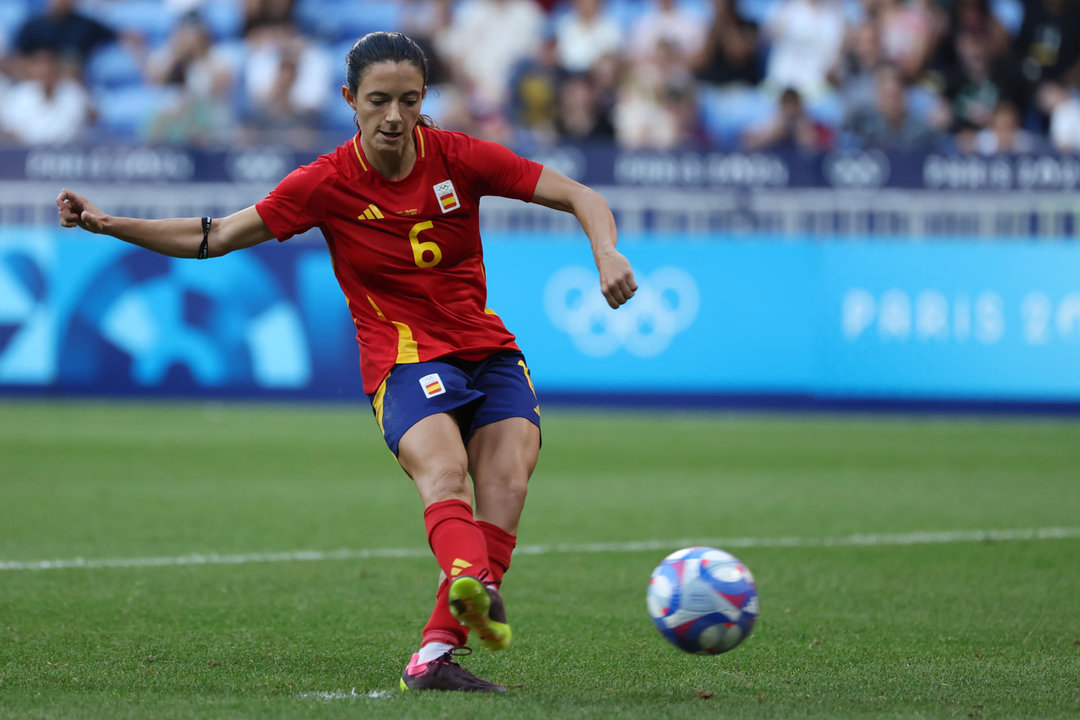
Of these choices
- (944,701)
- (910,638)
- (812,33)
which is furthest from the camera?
(812,33)

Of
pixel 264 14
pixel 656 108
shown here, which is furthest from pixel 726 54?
pixel 264 14

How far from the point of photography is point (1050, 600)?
631 cm

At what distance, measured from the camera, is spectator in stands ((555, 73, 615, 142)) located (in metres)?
16.6

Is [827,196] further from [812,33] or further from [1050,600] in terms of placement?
[1050,600]

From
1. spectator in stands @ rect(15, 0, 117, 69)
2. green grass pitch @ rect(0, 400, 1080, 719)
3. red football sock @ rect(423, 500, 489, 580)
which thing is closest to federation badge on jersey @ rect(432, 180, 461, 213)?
red football sock @ rect(423, 500, 489, 580)

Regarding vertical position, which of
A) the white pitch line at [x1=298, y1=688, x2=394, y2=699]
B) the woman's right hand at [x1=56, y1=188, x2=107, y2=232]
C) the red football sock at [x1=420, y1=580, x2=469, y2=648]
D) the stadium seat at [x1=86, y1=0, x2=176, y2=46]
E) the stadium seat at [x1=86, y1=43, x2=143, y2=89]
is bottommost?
the white pitch line at [x1=298, y1=688, x2=394, y2=699]

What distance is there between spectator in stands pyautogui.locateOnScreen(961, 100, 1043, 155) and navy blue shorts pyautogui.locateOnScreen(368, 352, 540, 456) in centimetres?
1171

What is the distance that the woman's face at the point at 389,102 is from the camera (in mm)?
4605

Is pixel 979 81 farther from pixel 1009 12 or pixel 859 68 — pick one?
pixel 1009 12

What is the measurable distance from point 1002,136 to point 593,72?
14.9 feet

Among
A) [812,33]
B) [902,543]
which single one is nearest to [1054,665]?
[902,543]

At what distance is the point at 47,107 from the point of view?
707 inches

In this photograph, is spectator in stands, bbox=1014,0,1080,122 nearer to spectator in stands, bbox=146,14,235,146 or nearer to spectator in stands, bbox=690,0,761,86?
spectator in stands, bbox=690,0,761,86

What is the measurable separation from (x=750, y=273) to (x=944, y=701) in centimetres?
1073
